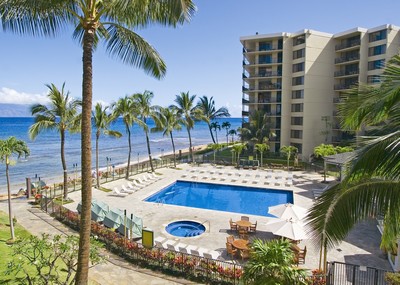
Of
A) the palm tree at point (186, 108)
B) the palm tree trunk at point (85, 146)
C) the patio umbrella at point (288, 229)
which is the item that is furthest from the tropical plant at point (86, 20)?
the palm tree at point (186, 108)

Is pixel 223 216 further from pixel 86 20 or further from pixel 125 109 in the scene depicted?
pixel 86 20

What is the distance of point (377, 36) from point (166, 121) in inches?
1213

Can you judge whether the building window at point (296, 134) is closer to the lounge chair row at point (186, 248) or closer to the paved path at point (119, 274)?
the lounge chair row at point (186, 248)

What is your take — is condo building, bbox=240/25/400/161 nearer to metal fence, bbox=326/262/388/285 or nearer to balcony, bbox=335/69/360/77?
balcony, bbox=335/69/360/77

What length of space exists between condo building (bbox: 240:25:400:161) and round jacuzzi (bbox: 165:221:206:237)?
29.5 metres

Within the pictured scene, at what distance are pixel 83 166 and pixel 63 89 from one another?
54.7 ft

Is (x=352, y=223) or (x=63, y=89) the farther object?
(x=63, y=89)

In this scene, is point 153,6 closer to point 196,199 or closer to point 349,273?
point 349,273

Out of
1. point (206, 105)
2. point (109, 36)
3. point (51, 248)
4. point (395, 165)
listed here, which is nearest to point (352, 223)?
point (395, 165)

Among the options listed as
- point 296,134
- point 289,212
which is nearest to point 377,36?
point 296,134

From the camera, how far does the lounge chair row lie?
13.6 metres

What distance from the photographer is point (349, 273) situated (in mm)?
11945

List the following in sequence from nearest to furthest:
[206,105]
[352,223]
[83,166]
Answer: [352,223] < [83,166] < [206,105]

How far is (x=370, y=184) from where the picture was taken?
4766mm
